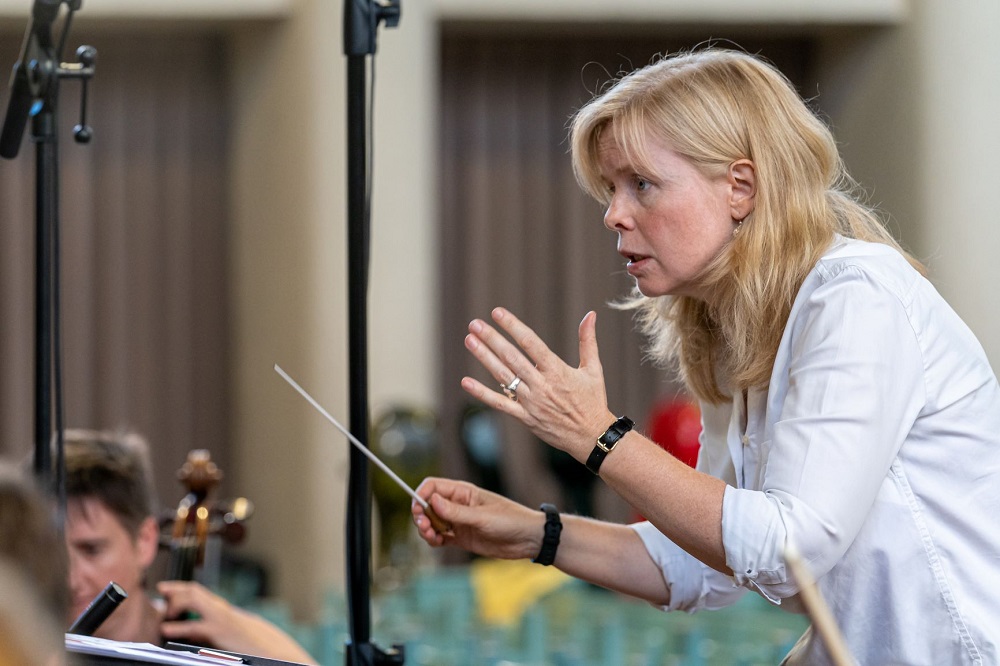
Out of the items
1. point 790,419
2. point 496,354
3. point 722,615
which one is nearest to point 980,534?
point 790,419

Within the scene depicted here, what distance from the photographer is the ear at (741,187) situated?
5.20 ft

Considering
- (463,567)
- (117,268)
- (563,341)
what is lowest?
(463,567)

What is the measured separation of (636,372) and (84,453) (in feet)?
15.2

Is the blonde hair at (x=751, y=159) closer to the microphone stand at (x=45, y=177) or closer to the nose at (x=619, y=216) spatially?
the nose at (x=619, y=216)

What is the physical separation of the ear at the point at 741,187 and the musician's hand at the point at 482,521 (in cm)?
54

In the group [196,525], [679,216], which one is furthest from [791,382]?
[196,525]

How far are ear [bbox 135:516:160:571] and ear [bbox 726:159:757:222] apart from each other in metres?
1.42

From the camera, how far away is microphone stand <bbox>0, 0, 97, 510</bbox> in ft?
5.72

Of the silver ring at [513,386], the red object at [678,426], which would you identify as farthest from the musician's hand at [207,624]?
the red object at [678,426]

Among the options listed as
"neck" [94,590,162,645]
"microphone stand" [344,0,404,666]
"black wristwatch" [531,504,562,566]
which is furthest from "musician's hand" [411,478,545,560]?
"neck" [94,590,162,645]

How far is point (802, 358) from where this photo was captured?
4.81 ft

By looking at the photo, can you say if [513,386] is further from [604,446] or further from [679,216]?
[679,216]

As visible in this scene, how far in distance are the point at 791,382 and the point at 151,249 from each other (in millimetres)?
5275

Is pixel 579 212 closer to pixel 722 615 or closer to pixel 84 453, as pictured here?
pixel 722 615
